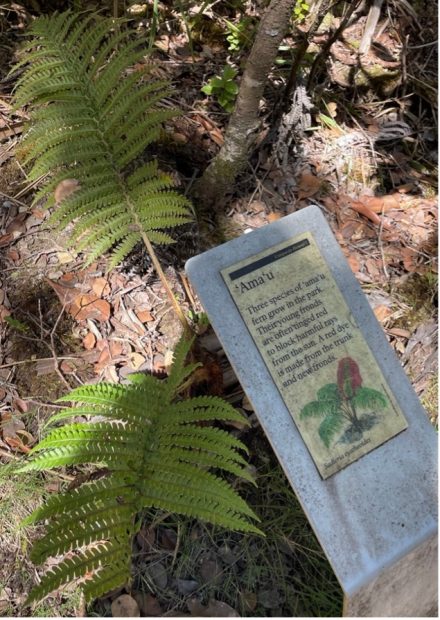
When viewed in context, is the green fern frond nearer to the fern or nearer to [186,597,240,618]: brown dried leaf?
the fern

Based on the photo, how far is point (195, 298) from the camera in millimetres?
2924

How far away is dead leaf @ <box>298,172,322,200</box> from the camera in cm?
335

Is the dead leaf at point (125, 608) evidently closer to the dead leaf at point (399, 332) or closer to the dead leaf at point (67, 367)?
the dead leaf at point (67, 367)

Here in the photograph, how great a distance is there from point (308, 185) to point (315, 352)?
1.58 metres

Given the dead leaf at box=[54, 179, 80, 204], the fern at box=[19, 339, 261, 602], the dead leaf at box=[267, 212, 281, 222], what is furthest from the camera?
the dead leaf at box=[267, 212, 281, 222]

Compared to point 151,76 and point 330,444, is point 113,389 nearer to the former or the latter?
point 330,444

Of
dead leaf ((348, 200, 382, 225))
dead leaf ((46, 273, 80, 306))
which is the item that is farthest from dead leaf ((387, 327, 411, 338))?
dead leaf ((46, 273, 80, 306))

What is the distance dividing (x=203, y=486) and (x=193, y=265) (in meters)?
0.78

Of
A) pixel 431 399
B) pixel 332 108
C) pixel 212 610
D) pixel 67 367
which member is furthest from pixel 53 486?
pixel 332 108

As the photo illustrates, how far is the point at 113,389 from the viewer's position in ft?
7.15

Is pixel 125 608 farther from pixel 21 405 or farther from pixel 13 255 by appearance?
pixel 13 255

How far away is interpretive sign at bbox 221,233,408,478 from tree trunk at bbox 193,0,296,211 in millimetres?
837

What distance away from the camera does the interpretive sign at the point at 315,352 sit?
2.03m

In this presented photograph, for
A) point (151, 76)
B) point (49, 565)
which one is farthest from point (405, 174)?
point (49, 565)
